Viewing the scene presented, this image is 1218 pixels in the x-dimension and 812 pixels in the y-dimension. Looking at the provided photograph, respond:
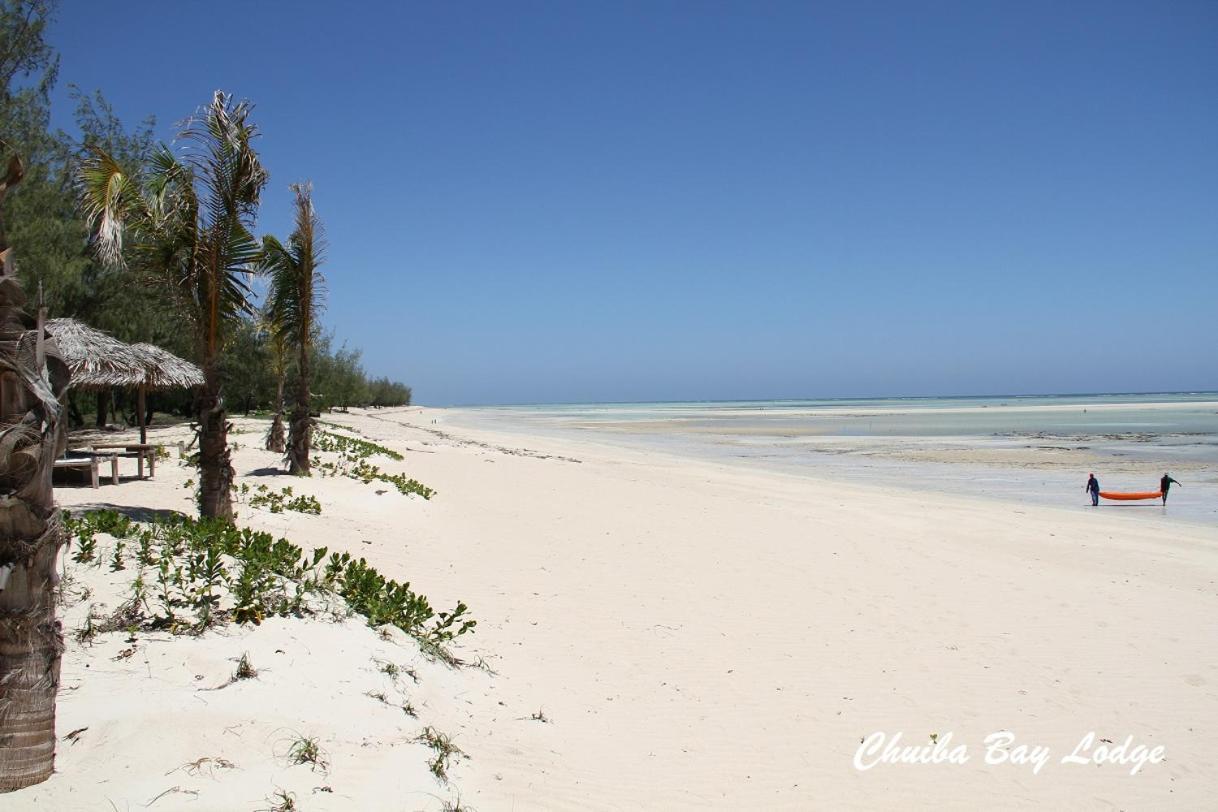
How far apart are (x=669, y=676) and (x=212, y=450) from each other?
5722mm

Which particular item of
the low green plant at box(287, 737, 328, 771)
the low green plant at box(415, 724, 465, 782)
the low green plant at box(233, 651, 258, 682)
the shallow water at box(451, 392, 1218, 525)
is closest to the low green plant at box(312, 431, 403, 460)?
the shallow water at box(451, 392, 1218, 525)

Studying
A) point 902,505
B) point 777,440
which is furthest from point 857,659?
point 777,440

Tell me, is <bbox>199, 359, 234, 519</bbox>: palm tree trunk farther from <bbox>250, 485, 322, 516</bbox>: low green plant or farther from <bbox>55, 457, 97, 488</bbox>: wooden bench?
<bbox>55, 457, 97, 488</bbox>: wooden bench

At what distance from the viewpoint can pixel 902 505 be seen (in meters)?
16.5

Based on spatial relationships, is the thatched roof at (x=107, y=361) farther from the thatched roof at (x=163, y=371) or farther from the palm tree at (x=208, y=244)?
the palm tree at (x=208, y=244)

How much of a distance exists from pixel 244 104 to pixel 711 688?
8085 mm

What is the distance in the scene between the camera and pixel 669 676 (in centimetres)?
623

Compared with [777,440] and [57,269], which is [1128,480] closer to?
[777,440]

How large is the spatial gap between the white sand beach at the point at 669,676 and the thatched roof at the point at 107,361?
3594 millimetres

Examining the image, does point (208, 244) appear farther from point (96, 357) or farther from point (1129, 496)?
point (1129, 496)

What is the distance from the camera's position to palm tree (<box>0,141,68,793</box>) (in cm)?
293

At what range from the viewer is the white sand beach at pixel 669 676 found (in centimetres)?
380

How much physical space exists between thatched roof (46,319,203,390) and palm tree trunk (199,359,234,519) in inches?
269

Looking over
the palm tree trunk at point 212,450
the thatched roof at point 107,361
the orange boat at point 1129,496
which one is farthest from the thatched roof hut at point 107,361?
the orange boat at point 1129,496
